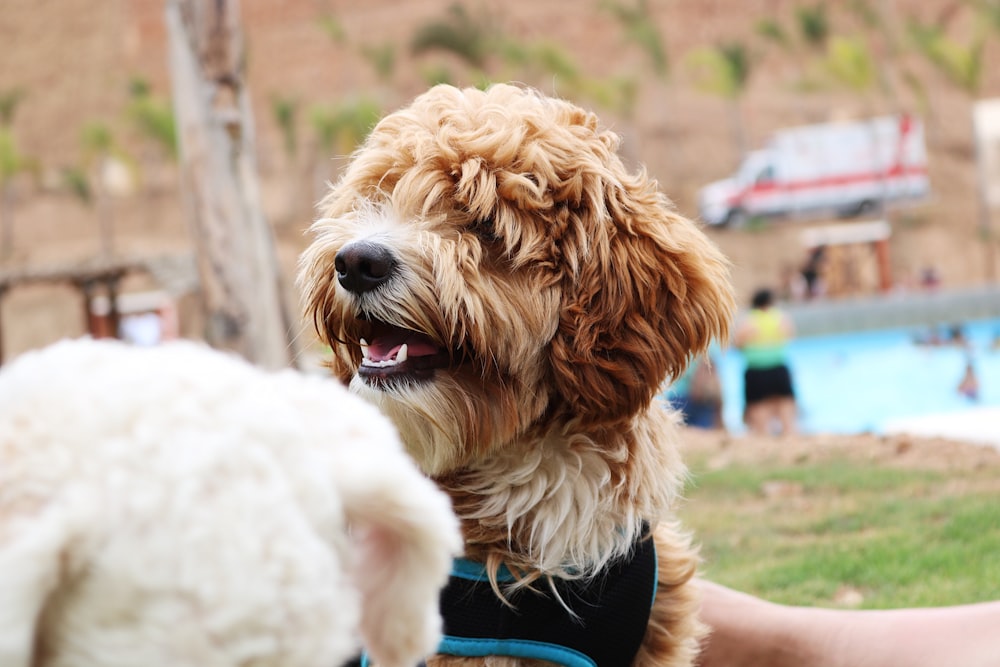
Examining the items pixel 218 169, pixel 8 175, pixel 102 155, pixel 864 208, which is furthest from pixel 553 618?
pixel 8 175

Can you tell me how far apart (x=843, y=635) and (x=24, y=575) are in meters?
2.46

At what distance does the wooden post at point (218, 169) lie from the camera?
7.95 m

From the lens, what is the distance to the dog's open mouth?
250 centimetres

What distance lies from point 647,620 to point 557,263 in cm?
92

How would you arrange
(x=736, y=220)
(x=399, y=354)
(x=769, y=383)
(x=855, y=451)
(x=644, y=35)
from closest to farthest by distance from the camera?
(x=399, y=354) → (x=855, y=451) → (x=769, y=383) → (x=736, y=220) → (x=644, y=35)

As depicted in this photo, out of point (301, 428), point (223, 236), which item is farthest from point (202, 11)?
point (301, 428)

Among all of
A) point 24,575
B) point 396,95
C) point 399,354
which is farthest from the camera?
point 396,95

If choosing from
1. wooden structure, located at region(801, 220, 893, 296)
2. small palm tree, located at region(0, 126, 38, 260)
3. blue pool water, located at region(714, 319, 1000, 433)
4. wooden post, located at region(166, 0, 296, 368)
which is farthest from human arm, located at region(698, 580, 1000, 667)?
small palm tree, located at region(0, 126, 38, 260)

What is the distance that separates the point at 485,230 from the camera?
8.44 feet

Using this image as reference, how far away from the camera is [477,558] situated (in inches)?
100

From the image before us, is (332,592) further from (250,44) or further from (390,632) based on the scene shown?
(250,44)

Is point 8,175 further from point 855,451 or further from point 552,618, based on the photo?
point 552,618

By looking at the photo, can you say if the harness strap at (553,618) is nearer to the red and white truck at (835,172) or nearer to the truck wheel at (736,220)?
the red and white truck at (835,172)

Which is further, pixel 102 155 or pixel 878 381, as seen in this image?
pixel 102 155
